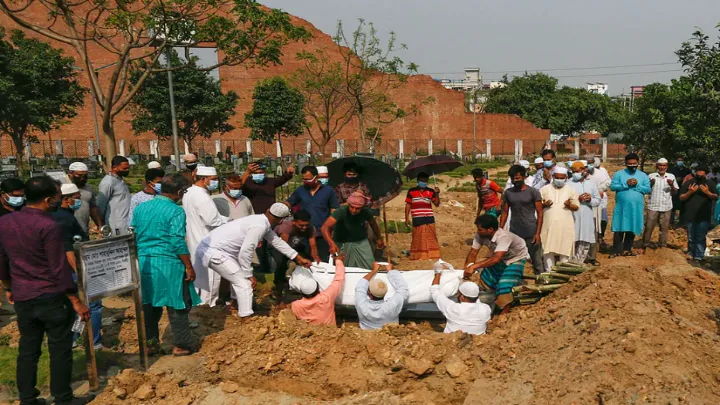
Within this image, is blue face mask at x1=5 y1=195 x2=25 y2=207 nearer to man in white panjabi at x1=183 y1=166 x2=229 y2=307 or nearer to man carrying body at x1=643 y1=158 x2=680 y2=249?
A: man in white panjabi at x1=183 y1=166 x2=229 y2=307

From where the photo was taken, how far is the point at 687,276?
7305mm

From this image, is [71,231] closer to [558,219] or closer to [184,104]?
[558,219]

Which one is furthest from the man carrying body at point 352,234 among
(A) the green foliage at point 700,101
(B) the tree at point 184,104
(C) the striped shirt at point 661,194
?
(B) the tree at point 184,104

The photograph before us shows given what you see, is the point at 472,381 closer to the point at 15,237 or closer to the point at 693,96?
the point at 15,237

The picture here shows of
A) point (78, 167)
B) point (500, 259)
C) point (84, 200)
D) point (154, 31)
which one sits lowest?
point (500, 259)

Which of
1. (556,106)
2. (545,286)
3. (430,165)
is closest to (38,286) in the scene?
(545,286)

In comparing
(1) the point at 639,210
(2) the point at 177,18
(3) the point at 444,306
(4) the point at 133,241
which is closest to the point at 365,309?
(3) the point at 444,306

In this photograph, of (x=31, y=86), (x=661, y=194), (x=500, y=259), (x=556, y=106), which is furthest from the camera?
(x=556, y=106)

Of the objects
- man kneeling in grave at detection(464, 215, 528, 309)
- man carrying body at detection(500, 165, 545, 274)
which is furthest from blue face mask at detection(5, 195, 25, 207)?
man carrying body at detection(500, 165, 545, 274)

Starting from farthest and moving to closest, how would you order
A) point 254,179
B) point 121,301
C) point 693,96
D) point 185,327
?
Result: point 693,96, point 254,179, point 121,301, point 185,327

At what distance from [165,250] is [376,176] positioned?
3.84 m

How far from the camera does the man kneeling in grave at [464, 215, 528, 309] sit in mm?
5859

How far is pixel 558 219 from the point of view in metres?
7.64

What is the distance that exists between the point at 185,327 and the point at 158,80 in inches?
1087
